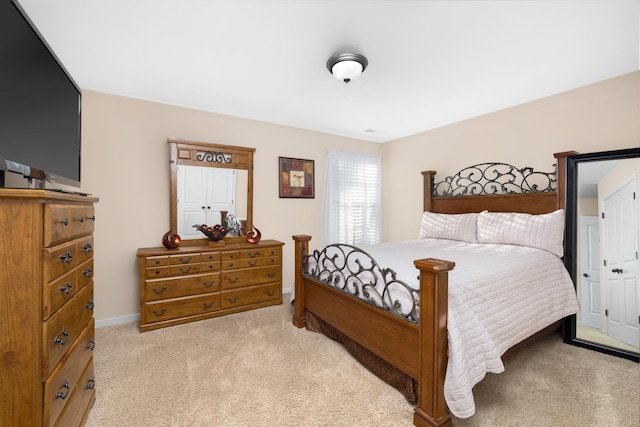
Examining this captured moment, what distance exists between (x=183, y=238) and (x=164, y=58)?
1882mm

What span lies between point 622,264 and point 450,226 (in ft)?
4.84

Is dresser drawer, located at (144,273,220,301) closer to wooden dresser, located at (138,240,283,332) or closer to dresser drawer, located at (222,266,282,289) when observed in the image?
wooden dresser, located at (138,240,283,332)

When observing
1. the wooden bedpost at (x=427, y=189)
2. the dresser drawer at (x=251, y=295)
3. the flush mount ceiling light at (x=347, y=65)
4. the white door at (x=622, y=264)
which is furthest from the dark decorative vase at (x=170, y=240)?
the white door at (x=622, y=264)

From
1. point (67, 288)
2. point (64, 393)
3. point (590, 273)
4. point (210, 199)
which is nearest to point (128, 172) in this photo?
point (210, 199)

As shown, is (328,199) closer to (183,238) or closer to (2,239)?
(183,238)

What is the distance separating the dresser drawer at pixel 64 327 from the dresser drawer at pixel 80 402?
10.7 inches

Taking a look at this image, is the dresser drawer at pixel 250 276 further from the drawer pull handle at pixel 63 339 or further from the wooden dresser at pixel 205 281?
the drawer pull handle at pixel 63 339

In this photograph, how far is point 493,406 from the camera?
1.72 metres

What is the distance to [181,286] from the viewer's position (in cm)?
291

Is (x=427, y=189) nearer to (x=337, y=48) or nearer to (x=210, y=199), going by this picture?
(x=337, y=48)

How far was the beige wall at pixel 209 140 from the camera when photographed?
274 cm

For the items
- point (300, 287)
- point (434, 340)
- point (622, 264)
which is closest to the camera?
point (434, 340)

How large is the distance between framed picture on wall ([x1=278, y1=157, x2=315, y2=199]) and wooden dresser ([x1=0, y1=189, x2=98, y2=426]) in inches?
111

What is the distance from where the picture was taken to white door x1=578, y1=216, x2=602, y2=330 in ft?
8.05
